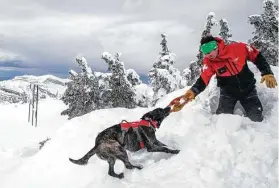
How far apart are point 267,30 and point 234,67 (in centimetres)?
2009

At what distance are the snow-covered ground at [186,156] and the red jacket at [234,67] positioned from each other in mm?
733

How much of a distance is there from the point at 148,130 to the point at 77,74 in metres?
27.0

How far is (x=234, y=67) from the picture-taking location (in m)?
7.80

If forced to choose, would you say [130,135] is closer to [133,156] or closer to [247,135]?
[133,156]

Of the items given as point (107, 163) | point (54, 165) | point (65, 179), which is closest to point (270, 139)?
point (107, 163)

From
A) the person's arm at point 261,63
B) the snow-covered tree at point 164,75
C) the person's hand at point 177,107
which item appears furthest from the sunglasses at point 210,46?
the snow-covered tree at point 164,75

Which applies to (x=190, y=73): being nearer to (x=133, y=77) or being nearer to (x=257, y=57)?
(x=133, y=77)

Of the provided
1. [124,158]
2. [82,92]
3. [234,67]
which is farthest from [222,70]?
[82,92]

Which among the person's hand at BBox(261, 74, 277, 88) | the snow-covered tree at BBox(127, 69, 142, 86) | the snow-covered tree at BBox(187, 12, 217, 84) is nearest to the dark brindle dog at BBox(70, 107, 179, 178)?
the person's hand at BBox(261, 74, 277, 88)

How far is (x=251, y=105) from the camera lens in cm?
792

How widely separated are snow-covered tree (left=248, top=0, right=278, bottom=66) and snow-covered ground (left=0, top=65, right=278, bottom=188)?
17155mm

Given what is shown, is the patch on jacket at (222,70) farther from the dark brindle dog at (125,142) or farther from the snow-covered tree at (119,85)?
the snow-covered tree at (119,85)

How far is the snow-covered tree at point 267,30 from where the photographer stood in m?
25.5

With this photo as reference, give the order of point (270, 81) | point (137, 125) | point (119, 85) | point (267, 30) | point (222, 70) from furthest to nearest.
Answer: point (119, 85), point (267, 30), point (222, 70), point (270, 81), point (137, 125)
